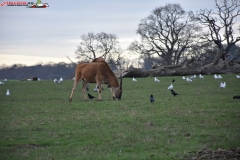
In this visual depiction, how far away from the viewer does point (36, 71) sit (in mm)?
79938

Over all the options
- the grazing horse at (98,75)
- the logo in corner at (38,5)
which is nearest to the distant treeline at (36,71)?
the grazing horse at (98,75)

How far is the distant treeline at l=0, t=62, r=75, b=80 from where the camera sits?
7572 centimetres

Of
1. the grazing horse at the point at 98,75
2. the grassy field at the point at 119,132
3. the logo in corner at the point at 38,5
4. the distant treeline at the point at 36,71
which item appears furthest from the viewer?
the distant treeline at the point at 36,71

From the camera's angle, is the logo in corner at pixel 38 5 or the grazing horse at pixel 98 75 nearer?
the logo in corner at pixel 38 5

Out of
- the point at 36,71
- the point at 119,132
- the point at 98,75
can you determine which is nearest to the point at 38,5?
the point at 98,75

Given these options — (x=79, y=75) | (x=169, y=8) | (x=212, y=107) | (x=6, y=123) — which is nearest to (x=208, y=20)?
(x=169, y=8)

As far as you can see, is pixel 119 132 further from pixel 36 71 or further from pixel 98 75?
pixel 36 71

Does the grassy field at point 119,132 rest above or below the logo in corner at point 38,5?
below

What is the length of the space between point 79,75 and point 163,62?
55191mm

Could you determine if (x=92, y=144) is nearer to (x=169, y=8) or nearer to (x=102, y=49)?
(x=169, y=8)

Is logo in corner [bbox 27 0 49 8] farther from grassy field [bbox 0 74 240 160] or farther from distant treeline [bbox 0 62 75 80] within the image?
distant treeline [bbox 0 62 75 80]

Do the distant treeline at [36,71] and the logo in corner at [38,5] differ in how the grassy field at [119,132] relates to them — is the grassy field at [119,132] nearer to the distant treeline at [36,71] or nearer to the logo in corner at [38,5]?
the logo in corner at [38,5]

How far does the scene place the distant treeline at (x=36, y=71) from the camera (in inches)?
2981

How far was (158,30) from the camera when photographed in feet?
245
